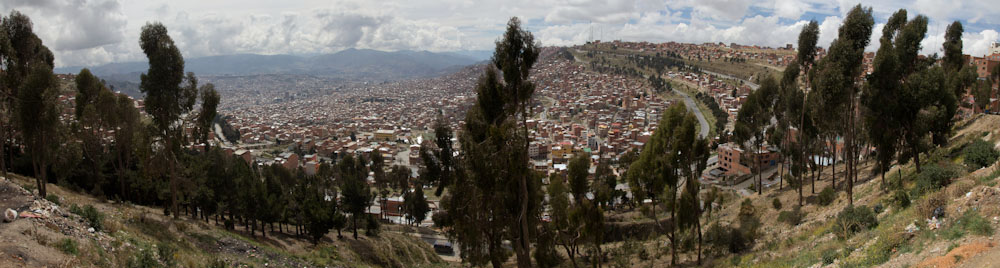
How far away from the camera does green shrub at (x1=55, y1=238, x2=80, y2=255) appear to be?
19.2 feet

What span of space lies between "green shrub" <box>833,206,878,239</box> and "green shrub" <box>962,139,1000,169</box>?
2.96 m

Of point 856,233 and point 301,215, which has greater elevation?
point 856,233

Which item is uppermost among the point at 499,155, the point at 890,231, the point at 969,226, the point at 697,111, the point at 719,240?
the point at 499,155

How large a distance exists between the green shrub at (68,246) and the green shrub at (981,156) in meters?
14.4

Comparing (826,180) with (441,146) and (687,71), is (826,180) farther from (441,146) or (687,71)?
(687,71)

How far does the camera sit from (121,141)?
49.7ft

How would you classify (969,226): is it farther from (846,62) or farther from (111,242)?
(111,242)

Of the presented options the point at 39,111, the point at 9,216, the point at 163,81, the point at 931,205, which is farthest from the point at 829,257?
the point at 39,111

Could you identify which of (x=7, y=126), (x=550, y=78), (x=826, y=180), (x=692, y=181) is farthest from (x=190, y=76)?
(x=550, y=78)

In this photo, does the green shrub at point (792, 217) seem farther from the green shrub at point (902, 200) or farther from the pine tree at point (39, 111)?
the pine tree at point (39, 111)

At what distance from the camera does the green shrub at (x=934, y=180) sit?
790cm

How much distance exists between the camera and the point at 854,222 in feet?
25.5

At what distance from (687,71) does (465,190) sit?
115091mm

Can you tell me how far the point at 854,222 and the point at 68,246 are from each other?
1145cm
